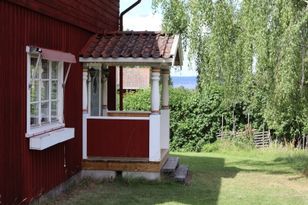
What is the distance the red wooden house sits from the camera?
7.88 metres

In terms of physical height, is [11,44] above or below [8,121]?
above

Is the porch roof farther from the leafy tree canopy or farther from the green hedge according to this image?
the green hedge

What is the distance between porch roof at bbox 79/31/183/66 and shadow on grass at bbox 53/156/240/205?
2.64m

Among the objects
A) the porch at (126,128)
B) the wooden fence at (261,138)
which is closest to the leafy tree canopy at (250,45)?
the porch at (126,128)

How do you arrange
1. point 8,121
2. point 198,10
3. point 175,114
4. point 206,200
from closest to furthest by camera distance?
point 8,121 → point 206,200 → point 198,10 → point 175,114

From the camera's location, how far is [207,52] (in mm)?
11969

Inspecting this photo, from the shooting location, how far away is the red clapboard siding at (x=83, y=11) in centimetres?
903

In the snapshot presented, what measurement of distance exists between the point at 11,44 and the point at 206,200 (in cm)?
468

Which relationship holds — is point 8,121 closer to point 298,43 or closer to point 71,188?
point 71,188

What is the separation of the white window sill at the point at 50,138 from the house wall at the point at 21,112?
0.15 metres

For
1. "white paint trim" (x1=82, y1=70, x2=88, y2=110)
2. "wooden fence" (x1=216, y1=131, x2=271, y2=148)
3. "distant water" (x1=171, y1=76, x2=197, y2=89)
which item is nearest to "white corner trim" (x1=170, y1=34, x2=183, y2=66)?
"distant water" (x1=171, y1=76, x2=197, y2=89)

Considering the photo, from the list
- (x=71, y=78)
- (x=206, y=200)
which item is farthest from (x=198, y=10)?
(x=206, y=200)

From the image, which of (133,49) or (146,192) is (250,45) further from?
(146,192)

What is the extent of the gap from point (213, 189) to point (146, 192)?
1.58 m
